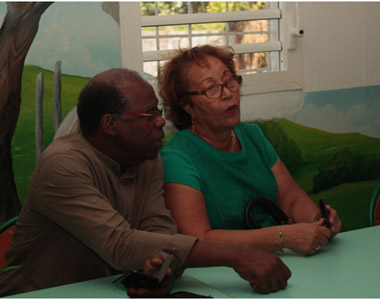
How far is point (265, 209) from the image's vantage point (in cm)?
197

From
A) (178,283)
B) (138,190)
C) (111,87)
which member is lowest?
(178,283)

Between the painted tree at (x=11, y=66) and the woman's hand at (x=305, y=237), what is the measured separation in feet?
4.52

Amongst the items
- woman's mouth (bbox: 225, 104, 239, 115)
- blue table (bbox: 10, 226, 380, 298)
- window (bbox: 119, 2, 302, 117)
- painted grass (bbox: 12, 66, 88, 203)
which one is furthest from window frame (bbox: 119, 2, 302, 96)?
blue table (bbox: 10, 226, 380, 298)

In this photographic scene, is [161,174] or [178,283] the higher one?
[161,174]

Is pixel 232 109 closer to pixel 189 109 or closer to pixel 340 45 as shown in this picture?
pixel 189 109

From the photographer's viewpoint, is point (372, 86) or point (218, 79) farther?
point (372, 86)

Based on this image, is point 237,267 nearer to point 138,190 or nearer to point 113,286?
point 113,286

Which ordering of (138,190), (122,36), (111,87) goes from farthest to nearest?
1. (122,36)
2. (138,190)
3. (111,87)

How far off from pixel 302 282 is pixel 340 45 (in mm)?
2285

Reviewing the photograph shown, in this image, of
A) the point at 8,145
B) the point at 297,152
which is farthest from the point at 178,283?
the point at 297,152

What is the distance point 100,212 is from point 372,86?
258 cm

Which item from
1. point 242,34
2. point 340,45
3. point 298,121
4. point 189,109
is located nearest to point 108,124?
point 189,109

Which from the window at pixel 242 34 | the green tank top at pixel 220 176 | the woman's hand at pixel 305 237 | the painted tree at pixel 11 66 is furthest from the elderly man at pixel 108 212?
the window at pixel 242 34

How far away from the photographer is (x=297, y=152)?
324cm
